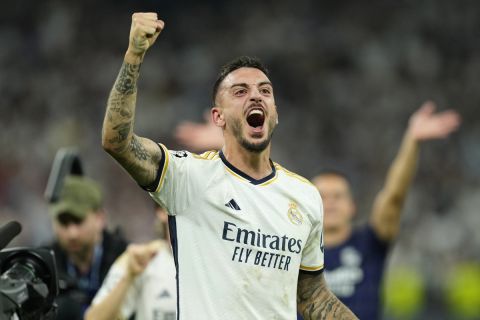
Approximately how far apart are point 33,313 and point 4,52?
14129 millimetres

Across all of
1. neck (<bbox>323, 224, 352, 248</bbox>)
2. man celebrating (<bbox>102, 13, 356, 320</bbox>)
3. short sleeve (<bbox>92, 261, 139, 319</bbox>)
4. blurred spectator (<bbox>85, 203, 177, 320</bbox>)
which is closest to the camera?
man celebrating (<bbox>102, 13, 356, 320</bbox>)

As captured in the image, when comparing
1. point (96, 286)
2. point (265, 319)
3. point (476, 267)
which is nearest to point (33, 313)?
point (265, 319)

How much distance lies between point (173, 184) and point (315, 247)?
0.77 meters

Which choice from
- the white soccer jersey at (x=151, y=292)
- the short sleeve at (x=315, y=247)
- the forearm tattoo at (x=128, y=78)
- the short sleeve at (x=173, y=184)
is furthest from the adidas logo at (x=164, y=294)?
the forearm tattoo at (x=128, y=78)

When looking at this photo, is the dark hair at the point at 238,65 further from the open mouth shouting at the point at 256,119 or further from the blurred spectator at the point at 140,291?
the blurred spectator at the point at 140,291

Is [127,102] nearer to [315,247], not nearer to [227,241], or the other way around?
[227,241]

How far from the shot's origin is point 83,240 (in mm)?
6566

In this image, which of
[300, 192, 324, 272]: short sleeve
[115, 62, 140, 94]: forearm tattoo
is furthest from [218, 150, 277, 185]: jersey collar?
[115, 62, 140, 94]: forearm tattoo

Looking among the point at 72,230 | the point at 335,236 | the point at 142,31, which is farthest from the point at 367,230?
the point at 142,31

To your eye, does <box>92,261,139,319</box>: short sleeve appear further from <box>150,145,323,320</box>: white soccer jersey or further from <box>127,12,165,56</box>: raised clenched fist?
<box>127,12,165,56</box>: raised clenched fist

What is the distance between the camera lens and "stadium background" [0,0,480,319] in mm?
14594

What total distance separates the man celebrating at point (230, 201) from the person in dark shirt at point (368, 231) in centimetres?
253

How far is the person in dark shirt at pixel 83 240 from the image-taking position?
6.58 metres

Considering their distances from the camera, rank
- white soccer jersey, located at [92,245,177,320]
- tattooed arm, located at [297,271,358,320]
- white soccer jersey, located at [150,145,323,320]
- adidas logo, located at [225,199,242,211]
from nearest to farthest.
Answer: white soccer jersey, located at [150,145,323,320] → adidas logo, located at [225,199,242,211] → tattooed arm, located at [297,271,358,320] → white soccer jersey, located at [92,245,177,320]
